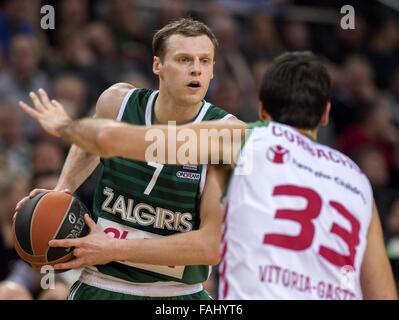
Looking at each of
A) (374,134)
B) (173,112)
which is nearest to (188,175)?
(173,112)

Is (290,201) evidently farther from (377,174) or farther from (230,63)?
(230,63)

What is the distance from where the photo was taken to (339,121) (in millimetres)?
13180

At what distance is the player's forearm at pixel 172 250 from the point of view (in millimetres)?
5832

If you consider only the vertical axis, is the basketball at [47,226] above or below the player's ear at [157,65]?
below

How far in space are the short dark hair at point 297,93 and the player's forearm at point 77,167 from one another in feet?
7.17

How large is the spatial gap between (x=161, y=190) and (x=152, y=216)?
186 mm

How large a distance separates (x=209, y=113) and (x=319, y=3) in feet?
28.6

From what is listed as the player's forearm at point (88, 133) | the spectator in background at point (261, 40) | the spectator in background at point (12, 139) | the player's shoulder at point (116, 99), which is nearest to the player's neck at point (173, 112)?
the player's shoulder at point (116, 99)

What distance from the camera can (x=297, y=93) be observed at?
Answer: 4699 millimetres

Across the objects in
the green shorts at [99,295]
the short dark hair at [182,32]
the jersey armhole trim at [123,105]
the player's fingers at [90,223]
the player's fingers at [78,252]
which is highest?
the short dark hair at [182,32]

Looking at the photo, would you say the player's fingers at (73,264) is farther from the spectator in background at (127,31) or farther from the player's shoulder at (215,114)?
the spectator in background at (127,31)

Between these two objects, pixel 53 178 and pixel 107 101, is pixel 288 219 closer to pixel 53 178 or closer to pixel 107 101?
pixel 107 101

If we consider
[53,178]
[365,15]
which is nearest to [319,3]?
[365,15]
